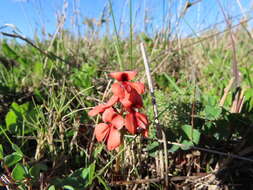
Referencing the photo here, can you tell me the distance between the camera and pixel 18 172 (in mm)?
867

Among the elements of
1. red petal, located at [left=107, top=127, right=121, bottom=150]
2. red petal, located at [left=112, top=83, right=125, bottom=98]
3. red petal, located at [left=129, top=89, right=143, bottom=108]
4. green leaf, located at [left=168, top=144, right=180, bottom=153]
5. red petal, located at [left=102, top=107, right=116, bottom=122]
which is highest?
red petal, located at [left=112, top=83, right=125, bottom=98]

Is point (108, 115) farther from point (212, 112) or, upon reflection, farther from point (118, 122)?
point (212, 112)

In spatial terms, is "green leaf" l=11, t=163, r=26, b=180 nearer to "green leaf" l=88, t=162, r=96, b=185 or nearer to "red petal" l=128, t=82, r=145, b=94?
"green leaf" l=88, t=162, r=96, b=185

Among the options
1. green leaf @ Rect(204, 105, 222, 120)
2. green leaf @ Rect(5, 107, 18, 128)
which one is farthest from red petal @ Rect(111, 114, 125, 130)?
green leaf @ Rect(5, 107, 18, 128)

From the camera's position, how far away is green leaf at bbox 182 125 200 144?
103 cm

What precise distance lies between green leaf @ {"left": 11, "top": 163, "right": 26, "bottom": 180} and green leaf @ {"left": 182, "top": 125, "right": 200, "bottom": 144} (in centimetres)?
65

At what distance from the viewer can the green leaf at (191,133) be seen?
3.39 feet

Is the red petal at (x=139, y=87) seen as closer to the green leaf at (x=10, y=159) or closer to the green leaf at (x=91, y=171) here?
the green leaf at (x=91, y=171)

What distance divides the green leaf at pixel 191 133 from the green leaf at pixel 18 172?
653mm

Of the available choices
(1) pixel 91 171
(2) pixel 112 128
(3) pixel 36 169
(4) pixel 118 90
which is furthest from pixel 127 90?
(3) pixel 36 169

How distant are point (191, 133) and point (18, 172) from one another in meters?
0.69

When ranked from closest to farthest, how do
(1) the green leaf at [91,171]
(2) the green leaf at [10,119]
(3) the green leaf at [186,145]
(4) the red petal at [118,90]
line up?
(4) the red petal at [118,90]
(1) the green leaf at [91,171]
(3) the green leaf at [186,145]
(2) the green leaf at [10,119]

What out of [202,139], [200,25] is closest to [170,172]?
[202,139]

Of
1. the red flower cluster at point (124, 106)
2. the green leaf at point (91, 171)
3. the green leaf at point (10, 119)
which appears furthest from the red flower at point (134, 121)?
the green leaf at point (10, 119)
